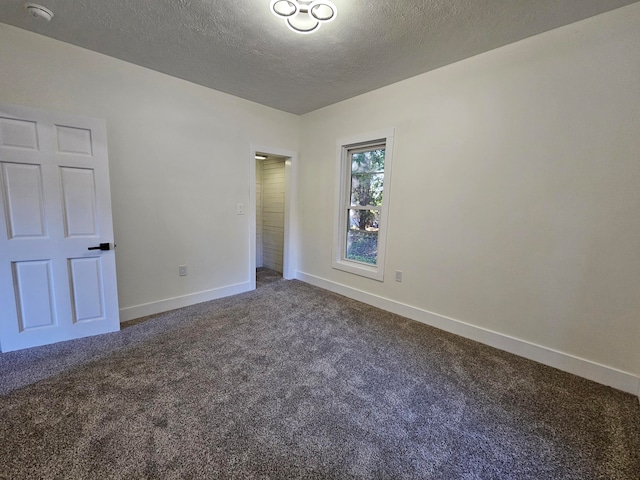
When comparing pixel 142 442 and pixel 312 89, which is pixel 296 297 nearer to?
pixel 142 442

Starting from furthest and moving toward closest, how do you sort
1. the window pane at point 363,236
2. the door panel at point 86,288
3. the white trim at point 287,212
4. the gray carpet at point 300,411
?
the white trim at point 287,212
the window pane at point 363,236
the door panel at point 86,288
the gray carpet at point 300,411

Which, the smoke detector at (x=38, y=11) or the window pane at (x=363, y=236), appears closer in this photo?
the smoke detector at (x=38, y=11)

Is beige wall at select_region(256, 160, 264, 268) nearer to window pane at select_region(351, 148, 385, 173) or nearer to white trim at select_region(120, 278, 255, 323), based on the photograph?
white trim at select_region(120, 278, 255, 323)

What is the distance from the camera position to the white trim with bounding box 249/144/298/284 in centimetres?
362

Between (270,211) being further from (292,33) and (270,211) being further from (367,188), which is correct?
(292,33)

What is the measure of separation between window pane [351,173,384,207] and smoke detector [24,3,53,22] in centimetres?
313

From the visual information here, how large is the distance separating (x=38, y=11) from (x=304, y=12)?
1934mm

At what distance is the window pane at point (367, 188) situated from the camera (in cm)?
330

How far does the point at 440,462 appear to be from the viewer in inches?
50.3

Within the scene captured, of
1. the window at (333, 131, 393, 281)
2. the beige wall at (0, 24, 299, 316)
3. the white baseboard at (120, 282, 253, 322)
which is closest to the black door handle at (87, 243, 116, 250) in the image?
the beige wall at (0, 24, 299, 316)

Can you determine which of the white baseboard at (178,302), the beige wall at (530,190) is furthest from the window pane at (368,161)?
the white baseboard at (178,302)

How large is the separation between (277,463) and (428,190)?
2.59 m

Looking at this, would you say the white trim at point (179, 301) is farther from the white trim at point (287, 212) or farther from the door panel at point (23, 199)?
the door panel at point (23, 199)

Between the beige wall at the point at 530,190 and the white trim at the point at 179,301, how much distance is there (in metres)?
2.22
